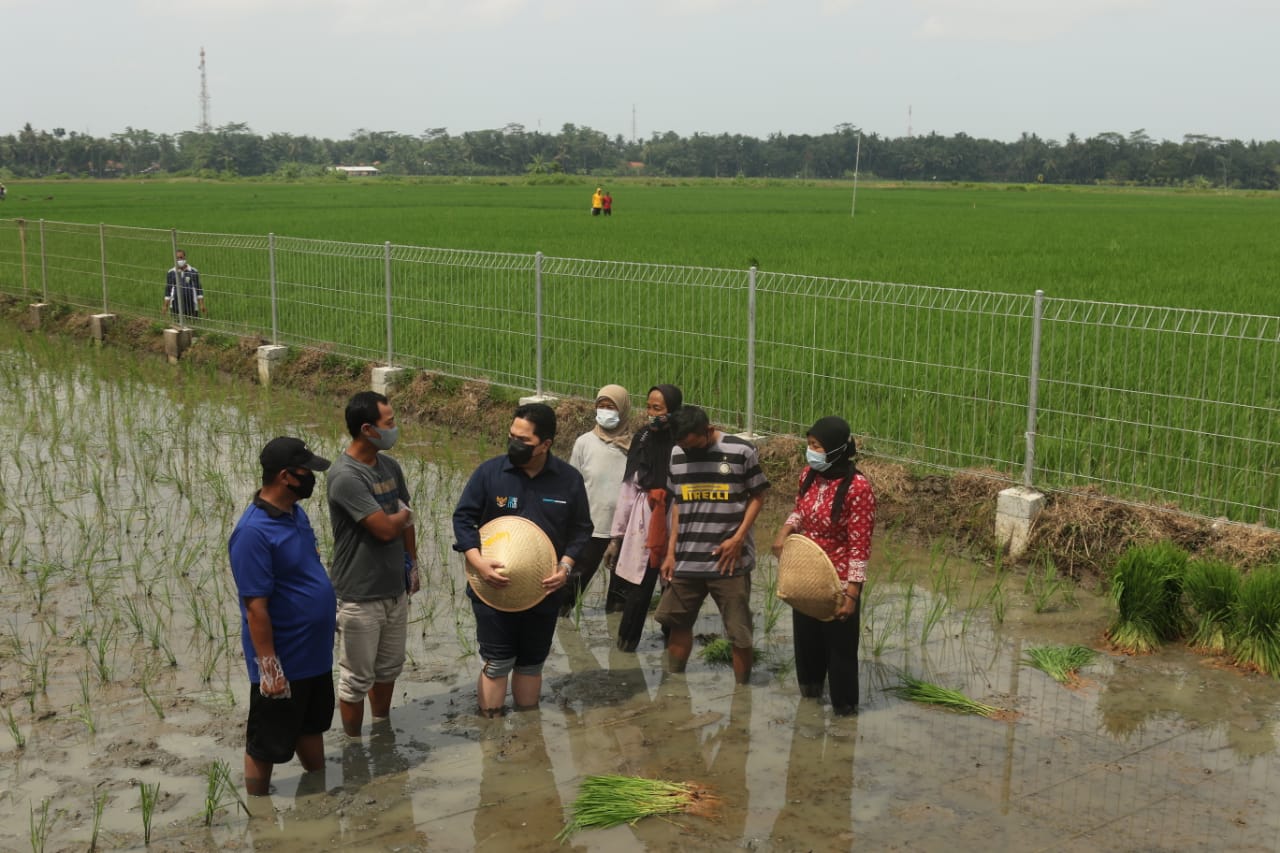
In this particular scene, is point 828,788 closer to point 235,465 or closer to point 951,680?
point 951,680

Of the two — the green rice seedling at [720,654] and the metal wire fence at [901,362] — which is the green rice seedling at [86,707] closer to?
the green rice seedling at [720,654]

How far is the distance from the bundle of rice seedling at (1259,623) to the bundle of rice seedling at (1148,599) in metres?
0.35

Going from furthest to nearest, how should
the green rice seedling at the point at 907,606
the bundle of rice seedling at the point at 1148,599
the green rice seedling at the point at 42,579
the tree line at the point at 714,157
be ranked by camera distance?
the tree line at the point at 714,157, the green rice seedling at the point at 42,579, the green rice seedling at the point at 907,606, the bundle of rice seedling at the point at 1148,599

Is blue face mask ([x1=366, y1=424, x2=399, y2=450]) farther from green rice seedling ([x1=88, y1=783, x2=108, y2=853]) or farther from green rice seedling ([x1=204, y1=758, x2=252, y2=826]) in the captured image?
green rice seedling ([x1=88, y1=783, x2=108, y2=853])

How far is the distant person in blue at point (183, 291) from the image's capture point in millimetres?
16391

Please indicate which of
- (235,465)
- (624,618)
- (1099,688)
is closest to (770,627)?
(624,618)

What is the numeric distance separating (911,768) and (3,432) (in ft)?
30.9

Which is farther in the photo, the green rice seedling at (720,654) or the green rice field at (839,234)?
the green rice field at (839,234)

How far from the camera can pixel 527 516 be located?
5.68 m

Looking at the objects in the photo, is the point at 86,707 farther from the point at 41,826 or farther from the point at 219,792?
the point at 41,826

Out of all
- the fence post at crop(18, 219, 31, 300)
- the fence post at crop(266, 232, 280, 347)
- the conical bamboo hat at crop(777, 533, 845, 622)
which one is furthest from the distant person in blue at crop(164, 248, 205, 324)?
the conical bamboo hat at crop(777, 533, 845, 622)

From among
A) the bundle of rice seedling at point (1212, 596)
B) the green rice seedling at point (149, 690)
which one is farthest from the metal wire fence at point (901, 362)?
the green rice seedling at point (149, 690)

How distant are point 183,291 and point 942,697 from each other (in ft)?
42.9

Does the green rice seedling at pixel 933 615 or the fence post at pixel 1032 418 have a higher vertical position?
the fence post at pixel 1032 418
